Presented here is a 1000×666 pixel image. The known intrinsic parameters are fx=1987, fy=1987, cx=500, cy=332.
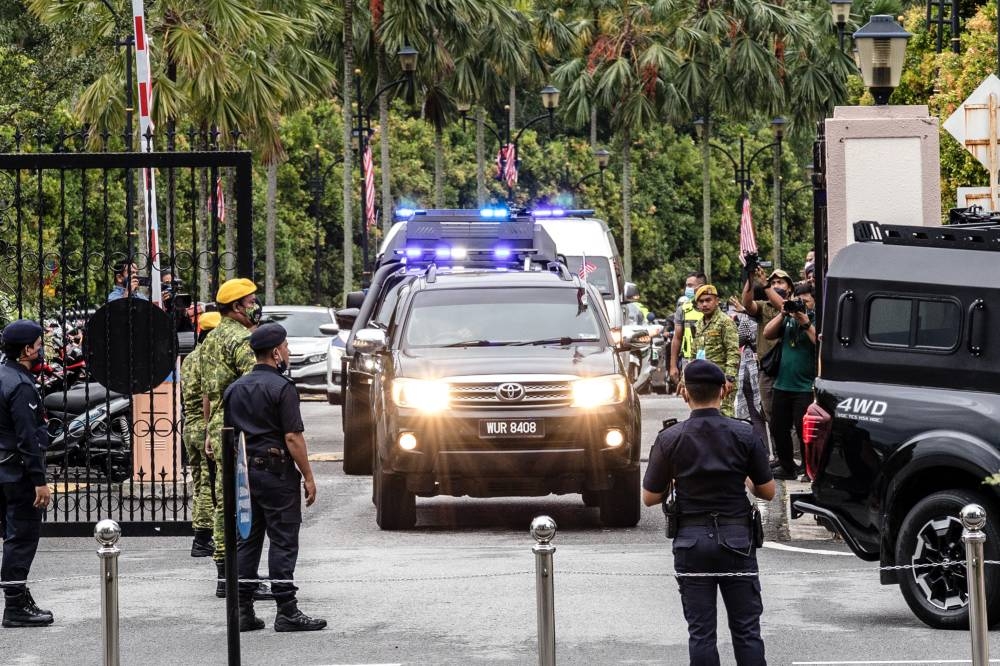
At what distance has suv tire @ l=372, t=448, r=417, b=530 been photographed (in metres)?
14.9

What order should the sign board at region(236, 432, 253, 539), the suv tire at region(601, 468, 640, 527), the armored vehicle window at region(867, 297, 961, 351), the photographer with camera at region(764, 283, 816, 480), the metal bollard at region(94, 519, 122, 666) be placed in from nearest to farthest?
the metal bollard at region(94, 519, 122, 666), the sign board at region(236, 432, 253, 539), the armored vehicle window at region(867, 297, 961, 351), the suv tire at region(601, 468, 640, 527), the photographer with camera at region(764, 283, 816, 480)

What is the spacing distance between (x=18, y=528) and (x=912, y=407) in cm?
489

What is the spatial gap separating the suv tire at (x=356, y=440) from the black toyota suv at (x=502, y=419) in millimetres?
2847

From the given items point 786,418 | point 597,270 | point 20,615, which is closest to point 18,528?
point 20,615

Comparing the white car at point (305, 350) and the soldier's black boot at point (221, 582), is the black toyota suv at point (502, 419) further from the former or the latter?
the white car at point (305, 350)

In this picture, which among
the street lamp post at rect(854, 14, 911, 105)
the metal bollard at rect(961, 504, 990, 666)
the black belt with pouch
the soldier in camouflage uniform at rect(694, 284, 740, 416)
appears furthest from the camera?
the soldier in camouflage uniform at rect(694, 284, 740, 416)

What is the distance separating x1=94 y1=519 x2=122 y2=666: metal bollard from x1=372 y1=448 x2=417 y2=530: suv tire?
650 cm

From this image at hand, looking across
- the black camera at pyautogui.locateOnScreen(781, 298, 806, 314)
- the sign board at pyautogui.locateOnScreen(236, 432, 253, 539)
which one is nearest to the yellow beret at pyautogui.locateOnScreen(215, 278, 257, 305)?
the sign board at pyautogui.locateOnScreen(236, 432, 253, 539)

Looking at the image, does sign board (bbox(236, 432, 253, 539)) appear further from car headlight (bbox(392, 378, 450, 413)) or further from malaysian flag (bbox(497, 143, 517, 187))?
malaysian flag (bbox(497, 143, 517, 187))

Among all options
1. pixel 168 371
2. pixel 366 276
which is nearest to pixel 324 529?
pixel 168 371

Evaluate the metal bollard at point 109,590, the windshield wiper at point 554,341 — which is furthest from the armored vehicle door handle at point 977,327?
the windshield wiper at point 554,341

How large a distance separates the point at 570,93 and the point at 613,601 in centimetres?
5430

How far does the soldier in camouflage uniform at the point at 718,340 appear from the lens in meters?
17.0

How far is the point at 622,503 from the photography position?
15094 mm
